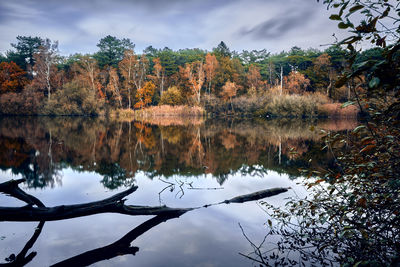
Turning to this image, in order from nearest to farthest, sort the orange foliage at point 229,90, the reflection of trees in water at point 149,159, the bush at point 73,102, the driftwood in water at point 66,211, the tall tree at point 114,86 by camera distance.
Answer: the driftwood in water at point 66,211, the reflection of trees in water at point 149,159, the bush at point 73,102, the tall tree at point 114,86, the orange foliage at point 229,90

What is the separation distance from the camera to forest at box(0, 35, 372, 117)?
3622 cm

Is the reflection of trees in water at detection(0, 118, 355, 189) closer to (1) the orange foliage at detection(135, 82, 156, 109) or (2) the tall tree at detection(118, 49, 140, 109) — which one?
(1) the orange foliage at detection(135, 82, 156, 109)

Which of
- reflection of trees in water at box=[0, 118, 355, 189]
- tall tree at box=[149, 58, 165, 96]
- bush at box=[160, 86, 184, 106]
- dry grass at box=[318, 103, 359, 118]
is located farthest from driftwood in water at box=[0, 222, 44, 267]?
tall tree at box=[149, 58, 165, 96]

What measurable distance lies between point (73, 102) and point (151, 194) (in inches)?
1502

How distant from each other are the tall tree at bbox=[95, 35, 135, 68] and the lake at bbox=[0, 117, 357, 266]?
44946 mm

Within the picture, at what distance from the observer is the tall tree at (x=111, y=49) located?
169 ft

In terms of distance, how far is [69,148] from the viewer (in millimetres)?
10398

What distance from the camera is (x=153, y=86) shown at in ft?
141

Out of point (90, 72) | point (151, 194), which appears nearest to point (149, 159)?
point (151, 194)

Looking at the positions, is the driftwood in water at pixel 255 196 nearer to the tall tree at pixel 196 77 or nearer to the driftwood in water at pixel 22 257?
the driftwood in water at pixel 22 257

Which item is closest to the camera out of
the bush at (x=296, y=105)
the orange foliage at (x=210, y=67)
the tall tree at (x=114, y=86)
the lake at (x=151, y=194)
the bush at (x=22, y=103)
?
the lake at (x=151, y=194)

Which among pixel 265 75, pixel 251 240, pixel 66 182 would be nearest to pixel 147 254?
pixel 251 240

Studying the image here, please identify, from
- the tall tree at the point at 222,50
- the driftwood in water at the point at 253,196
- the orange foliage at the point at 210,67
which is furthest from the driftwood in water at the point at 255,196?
the tall tree at the point at 222,50

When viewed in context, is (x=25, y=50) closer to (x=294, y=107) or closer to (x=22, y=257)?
(x=294, y=107)
